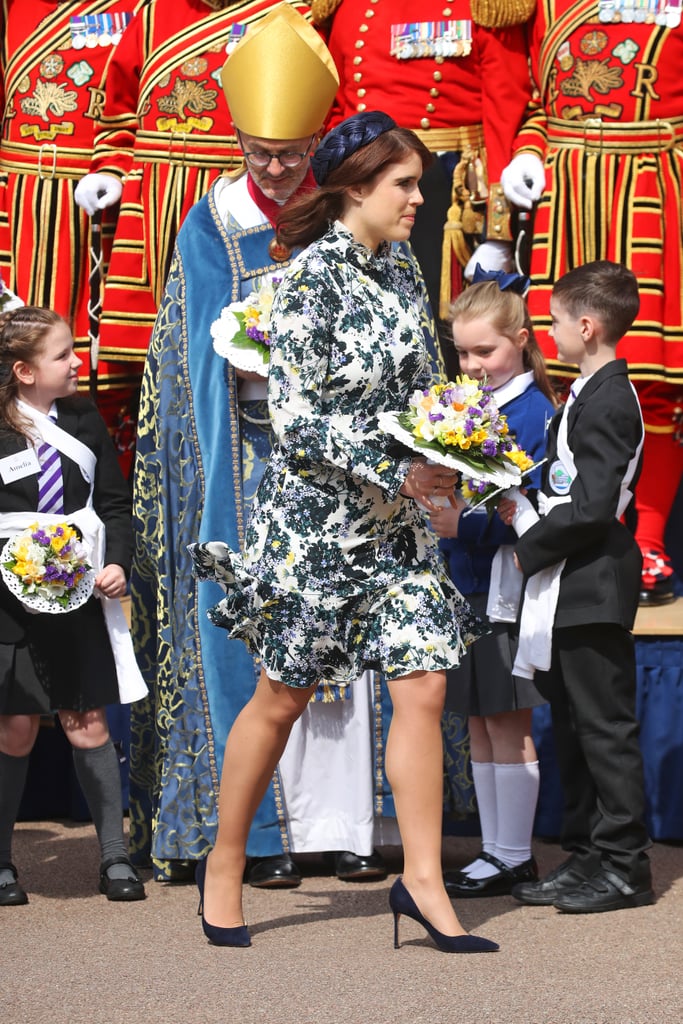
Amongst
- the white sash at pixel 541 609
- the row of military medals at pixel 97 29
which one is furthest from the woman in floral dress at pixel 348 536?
the row of military medals at pixel 97 29

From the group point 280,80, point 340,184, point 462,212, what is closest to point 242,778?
point 340,184

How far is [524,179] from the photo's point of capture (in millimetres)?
4883

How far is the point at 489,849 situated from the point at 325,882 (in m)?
0.38

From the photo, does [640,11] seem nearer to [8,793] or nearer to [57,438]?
[57,438]

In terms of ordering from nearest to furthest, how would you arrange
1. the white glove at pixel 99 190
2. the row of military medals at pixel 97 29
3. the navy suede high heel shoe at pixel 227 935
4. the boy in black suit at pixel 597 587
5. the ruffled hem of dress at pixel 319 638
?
the ruffled hem of dress at pixel 319 638 → the navy suede high heel shoe at pixel 227 935 → the boy in black suit at pixel 597 587 → the white glove at pixel 99 190 → the row of military medals at pixel 97 29

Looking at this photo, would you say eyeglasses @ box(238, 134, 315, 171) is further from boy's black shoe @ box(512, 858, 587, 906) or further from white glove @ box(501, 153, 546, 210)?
boy's black shoe @ box(512, 858, 587, 906)

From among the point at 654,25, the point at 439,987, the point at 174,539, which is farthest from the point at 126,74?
the point at 439,987

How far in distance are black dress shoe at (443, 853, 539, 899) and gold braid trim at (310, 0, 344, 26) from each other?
8.24ft

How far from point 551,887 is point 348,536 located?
0.96m

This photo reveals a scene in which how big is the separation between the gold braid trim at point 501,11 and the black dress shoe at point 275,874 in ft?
7.73

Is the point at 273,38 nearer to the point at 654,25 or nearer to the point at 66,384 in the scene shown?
the point at 66,384

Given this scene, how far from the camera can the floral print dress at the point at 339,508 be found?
321 cm

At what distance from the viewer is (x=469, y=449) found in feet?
10.3

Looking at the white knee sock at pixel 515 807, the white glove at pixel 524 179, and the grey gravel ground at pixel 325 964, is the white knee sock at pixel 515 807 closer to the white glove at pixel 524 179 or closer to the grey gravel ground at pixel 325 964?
the grey gravel ground at pixel 325 964
